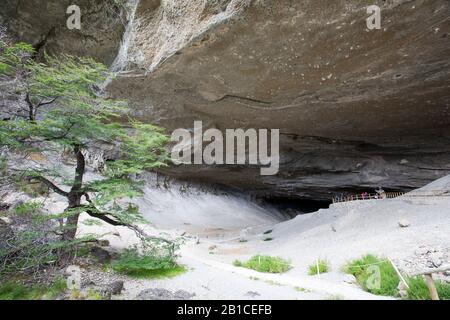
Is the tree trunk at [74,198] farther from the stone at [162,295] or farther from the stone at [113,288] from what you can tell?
the stone at [162,295]

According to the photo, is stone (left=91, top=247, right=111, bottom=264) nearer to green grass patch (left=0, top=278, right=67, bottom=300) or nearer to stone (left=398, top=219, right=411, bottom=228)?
green grass patch (left=0, top=278, right=67, bottom=300)

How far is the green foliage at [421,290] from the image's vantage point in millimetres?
5277

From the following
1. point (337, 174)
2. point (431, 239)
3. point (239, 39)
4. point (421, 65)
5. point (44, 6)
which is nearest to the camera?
point (431, 239)

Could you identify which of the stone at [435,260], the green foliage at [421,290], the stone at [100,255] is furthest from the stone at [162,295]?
the stone at [435,260]

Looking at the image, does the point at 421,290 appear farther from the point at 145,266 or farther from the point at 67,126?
the point at 67,126

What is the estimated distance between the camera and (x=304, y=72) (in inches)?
388

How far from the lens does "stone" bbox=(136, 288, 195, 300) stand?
528cm

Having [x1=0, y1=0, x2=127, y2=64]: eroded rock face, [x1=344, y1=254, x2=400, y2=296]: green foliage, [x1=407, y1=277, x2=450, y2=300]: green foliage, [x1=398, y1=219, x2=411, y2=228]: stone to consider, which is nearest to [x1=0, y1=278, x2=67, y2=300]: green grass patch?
[x1=344, y1=254, x2=400, y2=296]: green foliage

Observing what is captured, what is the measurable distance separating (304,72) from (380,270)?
6673mm

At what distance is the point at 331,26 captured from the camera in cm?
784

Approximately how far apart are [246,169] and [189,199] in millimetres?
6167

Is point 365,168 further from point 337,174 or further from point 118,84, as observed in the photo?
point 118,84

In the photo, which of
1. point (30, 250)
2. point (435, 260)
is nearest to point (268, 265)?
point (435, 260)
